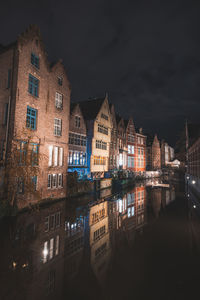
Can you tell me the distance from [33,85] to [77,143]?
1200 centimetres

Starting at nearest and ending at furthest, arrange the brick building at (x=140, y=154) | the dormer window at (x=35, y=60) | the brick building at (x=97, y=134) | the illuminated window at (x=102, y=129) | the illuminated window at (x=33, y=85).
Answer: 1. the illuminated window at (x=33, y=85)
2. the dormer window at (x=35, y=60)
3. the brick building at (x=97, y=134)
4. the illuminated window at (x=102, y=129)
5. the brick building at (x=140, y=154)

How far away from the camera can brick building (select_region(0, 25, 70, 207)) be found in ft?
51.1

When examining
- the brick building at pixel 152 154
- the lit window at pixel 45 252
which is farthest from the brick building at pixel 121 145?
the lit window at pixel 45 252

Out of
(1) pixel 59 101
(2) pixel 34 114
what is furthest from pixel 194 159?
(2) pixel 34 114

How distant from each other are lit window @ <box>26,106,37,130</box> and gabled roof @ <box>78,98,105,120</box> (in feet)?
52.2

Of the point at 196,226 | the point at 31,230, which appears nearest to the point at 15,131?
the point at 31,230

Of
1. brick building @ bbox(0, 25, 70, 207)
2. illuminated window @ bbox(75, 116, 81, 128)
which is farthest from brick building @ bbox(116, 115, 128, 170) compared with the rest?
brick building @ bbox(0, 25, 70, 207)

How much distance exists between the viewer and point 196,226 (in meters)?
12.8

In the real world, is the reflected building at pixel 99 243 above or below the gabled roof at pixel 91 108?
below

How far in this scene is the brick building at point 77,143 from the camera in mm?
26719

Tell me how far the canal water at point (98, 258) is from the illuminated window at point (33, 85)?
1277cm

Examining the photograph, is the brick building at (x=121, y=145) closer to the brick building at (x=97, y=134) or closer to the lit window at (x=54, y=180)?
the brick building at (x=97, y=134)

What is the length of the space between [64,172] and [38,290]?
56.4 ft

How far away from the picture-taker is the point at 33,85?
60.2 feet
